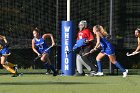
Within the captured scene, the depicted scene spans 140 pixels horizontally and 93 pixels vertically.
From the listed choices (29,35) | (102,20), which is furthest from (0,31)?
(102,20)

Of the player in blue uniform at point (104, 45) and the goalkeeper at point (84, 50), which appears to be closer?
the player in blue uniform at point (104, 45)

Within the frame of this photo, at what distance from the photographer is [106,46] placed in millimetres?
18172

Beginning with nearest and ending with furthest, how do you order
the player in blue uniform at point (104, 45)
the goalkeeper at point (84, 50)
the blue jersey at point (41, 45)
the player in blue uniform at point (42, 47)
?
the player in blue uniform at point (104, 45)
the goalkeeper at point (84, 50)
the player in blue uniform at point (42, 47)
the blue jersey at point (41, 45)

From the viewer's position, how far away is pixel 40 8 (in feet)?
80.5

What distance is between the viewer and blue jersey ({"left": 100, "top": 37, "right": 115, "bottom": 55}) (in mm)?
18047

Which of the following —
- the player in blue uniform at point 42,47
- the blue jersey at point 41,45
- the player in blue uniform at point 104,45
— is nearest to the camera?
the player in blue uniform at point 104,45

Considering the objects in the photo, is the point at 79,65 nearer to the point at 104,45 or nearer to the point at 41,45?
the point at 104,45

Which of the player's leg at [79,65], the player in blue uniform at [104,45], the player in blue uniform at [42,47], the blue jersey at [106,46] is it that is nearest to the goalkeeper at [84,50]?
the player's leg at [79,65]

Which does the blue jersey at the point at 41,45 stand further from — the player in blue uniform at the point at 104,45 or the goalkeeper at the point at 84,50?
the player in blue uniform at the point at 104,45

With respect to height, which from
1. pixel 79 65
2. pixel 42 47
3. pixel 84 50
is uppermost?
pixel 42 47

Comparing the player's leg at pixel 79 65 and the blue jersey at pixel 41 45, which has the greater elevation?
the blue jersey at pixel 41 45

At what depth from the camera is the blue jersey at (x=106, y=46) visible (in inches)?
711

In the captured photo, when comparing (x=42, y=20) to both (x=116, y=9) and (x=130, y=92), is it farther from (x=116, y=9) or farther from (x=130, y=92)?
(x=130, y=92)

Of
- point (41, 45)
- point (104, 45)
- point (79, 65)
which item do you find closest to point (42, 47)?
point (41, 45)
